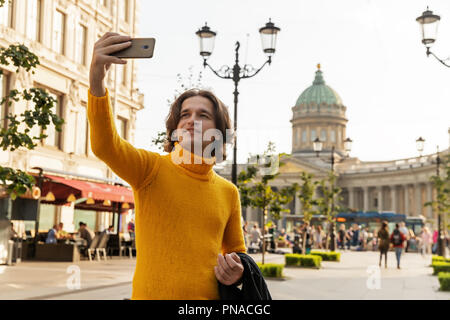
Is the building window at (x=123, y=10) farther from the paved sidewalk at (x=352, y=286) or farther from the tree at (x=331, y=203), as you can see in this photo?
the paved sidewalk at (x=352, y=286)

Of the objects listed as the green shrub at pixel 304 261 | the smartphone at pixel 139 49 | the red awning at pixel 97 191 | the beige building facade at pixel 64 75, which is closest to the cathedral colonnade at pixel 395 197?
the beige building facade at pixel 64 75

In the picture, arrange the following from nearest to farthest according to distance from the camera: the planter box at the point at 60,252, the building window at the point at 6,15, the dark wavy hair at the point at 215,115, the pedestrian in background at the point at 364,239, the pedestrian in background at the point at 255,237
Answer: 1. the dark wavy hair at the point at 215,115
2. the planter box at the point at 60,252
3. the building window at the point at 6,15
4. the pedestrian in background at the point at 255,237
5. the pedestrian in background at the point at 364,239

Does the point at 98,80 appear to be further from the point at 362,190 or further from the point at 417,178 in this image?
the point at 362,190

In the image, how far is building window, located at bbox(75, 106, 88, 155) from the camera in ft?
87.7

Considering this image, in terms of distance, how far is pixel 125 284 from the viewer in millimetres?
13859

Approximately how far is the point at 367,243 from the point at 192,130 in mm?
47161

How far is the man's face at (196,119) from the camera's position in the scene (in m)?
2.23

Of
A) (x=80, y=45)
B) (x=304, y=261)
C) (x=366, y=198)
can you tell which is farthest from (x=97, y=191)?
(x=366, y=198)

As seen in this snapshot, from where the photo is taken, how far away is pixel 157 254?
2.06 meters

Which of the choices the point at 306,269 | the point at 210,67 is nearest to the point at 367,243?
the point at 306,269

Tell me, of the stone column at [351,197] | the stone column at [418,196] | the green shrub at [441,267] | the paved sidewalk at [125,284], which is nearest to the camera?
the paved sidewalk at [125,284]

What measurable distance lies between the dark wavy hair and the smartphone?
0.57 metres

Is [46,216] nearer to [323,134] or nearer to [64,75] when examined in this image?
[64,75]

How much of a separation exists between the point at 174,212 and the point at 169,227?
6 centimetres
